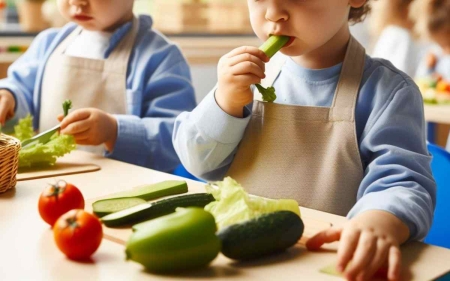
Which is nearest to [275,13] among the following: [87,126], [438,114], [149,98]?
[87,126]

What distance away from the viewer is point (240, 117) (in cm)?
141

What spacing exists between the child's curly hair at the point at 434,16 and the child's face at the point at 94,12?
5.65 feet

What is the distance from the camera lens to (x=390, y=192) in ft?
3.64

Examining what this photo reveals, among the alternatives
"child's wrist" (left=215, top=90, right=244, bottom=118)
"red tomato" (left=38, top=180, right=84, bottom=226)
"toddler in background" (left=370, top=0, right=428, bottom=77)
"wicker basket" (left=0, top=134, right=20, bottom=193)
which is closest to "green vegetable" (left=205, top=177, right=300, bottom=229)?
"red tomato" (left=38, top=180, right=84, bottom=226)

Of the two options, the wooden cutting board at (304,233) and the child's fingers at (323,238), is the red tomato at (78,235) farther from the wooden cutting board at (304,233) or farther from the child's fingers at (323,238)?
the child's fingers at (323,238)

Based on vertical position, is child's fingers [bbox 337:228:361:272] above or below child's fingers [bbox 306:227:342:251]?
above

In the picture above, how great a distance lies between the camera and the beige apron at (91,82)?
6.30 feet

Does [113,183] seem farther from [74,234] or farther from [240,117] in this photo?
[74,234]

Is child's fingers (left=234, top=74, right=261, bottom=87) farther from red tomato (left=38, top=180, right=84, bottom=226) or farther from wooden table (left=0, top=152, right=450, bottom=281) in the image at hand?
red tomato (left=38, top=180, right=84, bottom=226)

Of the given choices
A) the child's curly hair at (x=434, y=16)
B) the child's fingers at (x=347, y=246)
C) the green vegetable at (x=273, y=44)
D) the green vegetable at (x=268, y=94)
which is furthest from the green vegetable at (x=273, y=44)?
the child's curly hair at (x=434, y=16)

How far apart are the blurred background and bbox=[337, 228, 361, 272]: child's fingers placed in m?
2.19

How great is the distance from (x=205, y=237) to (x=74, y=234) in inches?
7.1

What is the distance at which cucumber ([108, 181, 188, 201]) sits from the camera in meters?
1.20

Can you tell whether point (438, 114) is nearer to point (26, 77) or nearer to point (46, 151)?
point (26, 77)
